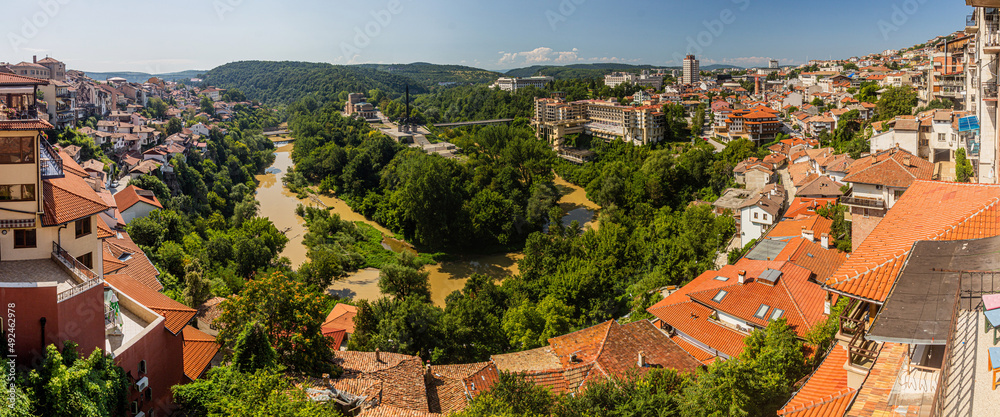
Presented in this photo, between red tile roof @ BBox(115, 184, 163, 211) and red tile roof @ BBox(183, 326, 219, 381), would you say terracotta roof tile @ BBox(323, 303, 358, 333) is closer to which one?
red tile roof @ BBox(183, 326, 219, 381)

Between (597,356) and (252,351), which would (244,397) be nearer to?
(252,351)

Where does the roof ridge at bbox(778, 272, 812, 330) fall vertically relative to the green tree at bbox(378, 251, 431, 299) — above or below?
above

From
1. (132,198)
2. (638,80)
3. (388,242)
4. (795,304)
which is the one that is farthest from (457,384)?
(638,80)

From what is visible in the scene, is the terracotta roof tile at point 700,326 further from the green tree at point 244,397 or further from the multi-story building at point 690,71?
the multi-story building at point 690,71

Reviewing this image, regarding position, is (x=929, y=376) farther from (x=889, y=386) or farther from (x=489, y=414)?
(x=489, y=414)

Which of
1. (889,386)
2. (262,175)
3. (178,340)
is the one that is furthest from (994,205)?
(262,175)

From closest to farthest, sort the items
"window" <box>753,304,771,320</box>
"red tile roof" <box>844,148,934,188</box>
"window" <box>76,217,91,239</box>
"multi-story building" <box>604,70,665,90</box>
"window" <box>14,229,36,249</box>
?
"window" <box>14,229,36,249</box>
"window" <box>76,217,91,239</box>
"window" <box>753,304,771,320</box>
"red tile roof" <box>844,148,934,188</box>
"multi-story building" <box>604,70,665,90</box>

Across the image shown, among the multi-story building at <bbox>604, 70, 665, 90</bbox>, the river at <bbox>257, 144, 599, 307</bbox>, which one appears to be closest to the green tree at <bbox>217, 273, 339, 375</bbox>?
the river at <bbox>257, 144, 599, 307</bbox>
